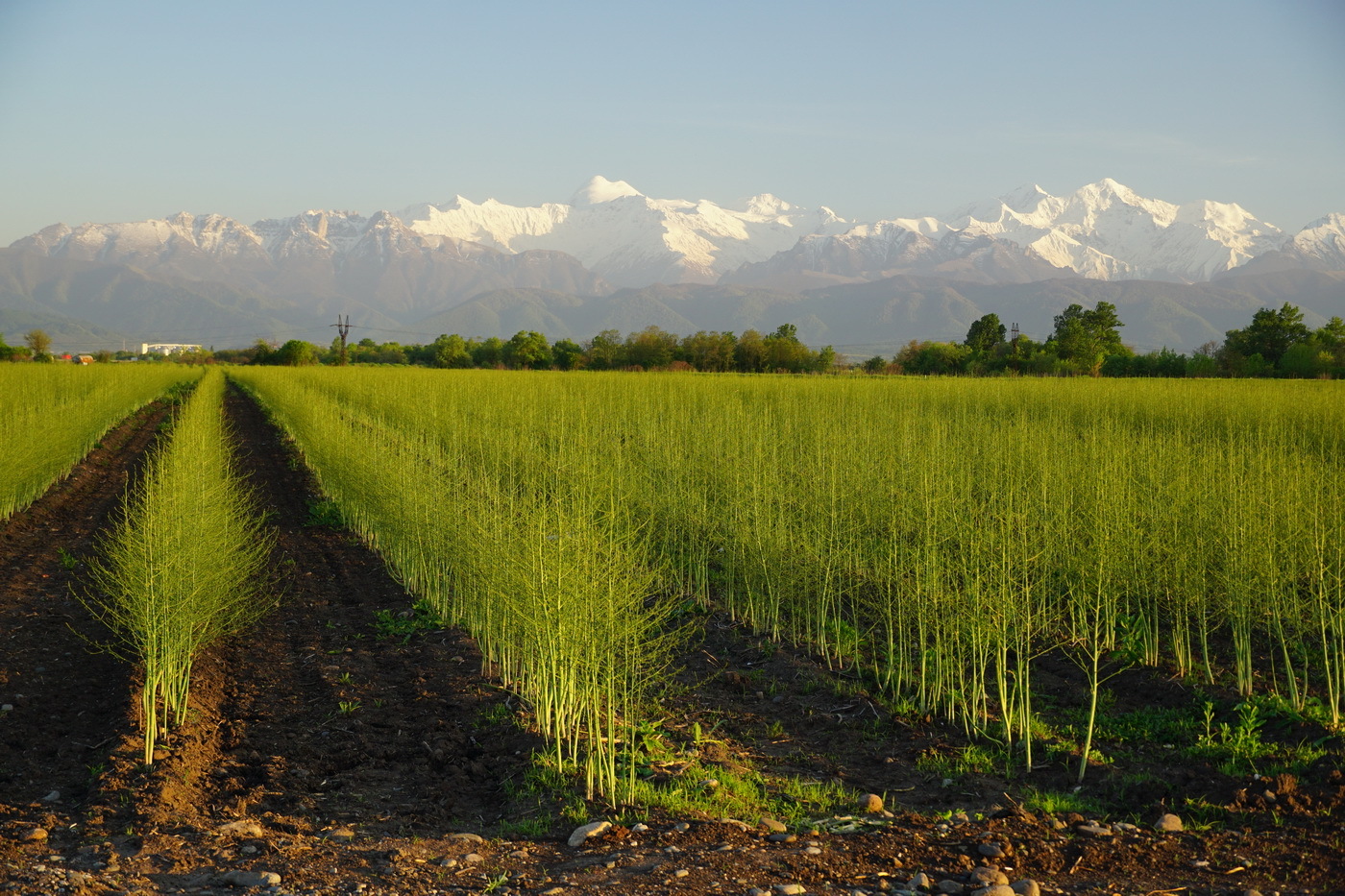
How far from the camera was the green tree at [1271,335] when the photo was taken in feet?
168

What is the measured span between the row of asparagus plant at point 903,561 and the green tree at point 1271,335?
43.7 metres

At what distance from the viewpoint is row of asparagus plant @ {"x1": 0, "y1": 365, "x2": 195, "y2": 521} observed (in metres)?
13.7

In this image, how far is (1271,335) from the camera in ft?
171

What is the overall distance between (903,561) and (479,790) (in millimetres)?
4222

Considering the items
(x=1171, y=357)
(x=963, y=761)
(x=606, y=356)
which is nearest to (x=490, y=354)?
(x=606, y=356)

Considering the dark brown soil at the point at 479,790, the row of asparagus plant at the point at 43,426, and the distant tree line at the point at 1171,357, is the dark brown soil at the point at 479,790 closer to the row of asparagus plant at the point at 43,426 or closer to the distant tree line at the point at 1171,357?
the row of asparagus plant at the point at 43,426

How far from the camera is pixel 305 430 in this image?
723 inches

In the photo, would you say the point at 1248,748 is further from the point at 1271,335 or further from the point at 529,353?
the point at 529,353

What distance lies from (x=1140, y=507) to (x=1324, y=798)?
14.7ft

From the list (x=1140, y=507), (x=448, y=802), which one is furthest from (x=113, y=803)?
(x=1140, y=507)

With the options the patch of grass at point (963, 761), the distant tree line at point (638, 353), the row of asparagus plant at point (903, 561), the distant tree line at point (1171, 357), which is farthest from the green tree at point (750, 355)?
the patch of grass at point (963, 761)

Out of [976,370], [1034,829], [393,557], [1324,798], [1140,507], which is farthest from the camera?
[976,370]

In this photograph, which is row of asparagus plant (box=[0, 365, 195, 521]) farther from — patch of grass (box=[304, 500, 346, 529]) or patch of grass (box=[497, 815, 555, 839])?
patch of grass (box=[497, 815, 555, 839])

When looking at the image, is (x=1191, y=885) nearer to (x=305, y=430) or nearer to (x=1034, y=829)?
(x=1034, y=829)
